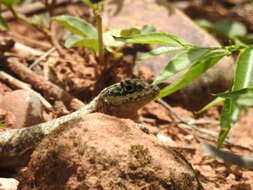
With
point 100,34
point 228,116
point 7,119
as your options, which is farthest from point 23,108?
point 228,116

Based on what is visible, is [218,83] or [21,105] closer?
[21,105]

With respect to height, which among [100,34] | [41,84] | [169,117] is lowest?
[169,117]

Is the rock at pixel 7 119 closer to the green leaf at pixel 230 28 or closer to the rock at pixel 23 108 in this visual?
the rock at pixel 23 108

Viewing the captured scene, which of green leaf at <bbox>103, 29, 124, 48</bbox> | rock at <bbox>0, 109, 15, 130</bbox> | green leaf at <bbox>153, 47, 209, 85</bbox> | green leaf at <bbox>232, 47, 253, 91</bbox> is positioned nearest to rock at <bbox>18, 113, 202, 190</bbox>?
green leaf at <bbox>232, 47, 253, 91</bbox>

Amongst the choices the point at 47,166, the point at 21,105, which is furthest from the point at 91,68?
the point at 47,166

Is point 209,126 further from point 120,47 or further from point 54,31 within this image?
point 54,31

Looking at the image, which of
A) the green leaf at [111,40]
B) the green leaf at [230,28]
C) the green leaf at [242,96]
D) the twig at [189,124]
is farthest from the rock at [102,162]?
the green leaf at [230,28]

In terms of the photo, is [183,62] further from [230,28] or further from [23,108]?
[230,28]
